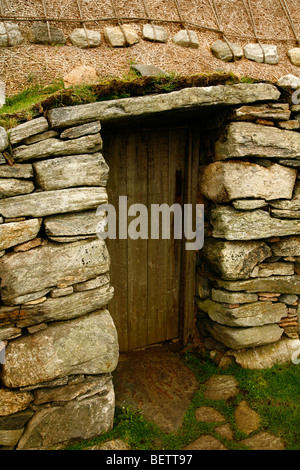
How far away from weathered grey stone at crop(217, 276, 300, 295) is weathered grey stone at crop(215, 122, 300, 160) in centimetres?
121

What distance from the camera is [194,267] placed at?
12.4ft

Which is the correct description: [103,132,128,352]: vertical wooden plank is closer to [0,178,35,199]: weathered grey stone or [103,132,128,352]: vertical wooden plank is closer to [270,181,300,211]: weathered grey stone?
[0,178,35,199]: weathered grey stone

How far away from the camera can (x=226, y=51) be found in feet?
12.8

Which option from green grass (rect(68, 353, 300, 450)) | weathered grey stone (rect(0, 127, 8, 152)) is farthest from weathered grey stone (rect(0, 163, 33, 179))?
green grass (rect(68, 353, 300, 450))

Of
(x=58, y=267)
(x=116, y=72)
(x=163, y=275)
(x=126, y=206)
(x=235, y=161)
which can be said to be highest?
(x=116, y=72)

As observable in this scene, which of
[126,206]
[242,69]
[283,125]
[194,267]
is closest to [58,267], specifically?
[126,206]

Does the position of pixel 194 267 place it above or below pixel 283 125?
below

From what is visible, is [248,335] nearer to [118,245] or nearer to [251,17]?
[118,245]

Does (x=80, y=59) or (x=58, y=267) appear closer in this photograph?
(x=58, y=267)

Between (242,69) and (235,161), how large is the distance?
4.75ft

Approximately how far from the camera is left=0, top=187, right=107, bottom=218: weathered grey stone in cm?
231

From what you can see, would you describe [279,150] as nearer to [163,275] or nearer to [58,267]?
[163,275]

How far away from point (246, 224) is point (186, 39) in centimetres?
235

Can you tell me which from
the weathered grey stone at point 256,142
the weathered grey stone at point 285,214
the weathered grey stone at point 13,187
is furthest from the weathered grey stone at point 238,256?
the weathered grey stone at point 13,187
